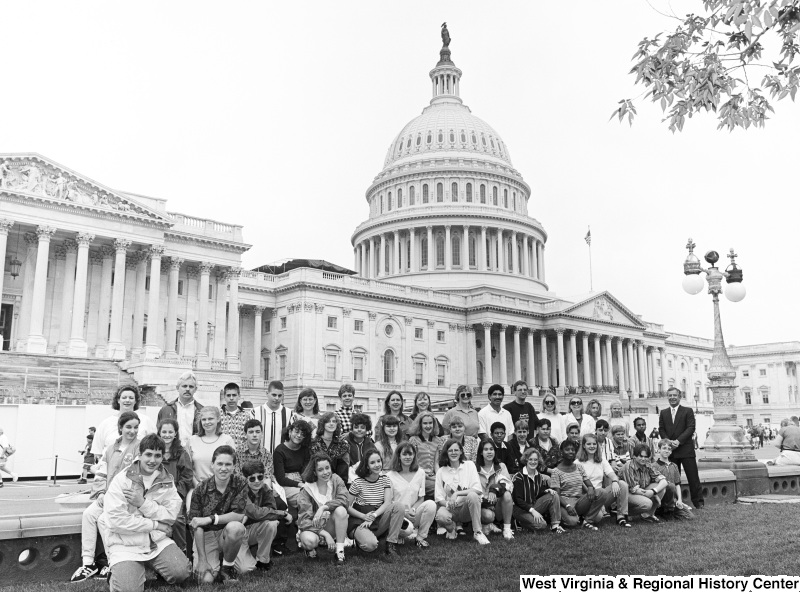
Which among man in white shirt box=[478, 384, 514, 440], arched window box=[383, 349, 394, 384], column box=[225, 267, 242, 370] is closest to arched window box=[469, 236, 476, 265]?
arched window box=[383, 349, 394, 384]

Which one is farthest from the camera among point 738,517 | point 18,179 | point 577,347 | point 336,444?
point 577,347

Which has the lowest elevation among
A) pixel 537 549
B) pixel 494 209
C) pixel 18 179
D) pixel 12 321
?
pixel 537 549

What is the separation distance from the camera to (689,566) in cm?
951

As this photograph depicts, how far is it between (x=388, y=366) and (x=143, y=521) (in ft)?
190

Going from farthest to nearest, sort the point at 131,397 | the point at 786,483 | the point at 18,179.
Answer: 1. the point at 18,179
2. the point at 786,483
3. the point at 131,397

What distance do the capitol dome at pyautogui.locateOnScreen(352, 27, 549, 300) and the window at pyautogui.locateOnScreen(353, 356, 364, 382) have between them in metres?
17.4

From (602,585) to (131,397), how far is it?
691 centimetres

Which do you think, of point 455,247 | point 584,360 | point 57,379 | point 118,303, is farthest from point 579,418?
point 455,247

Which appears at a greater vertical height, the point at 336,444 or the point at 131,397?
the point at 131,397

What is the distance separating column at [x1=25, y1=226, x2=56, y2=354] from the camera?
137 ft

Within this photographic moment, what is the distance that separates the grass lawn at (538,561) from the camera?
9.00 meters

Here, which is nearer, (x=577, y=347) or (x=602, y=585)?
(x=602, y=585)

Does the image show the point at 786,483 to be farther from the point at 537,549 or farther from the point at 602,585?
the point at 602,585

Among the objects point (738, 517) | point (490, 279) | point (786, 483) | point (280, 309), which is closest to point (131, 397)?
point (738, 517)
